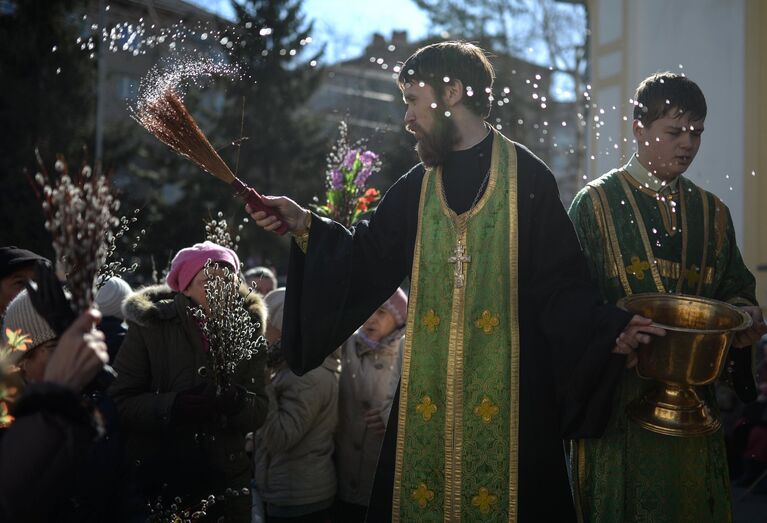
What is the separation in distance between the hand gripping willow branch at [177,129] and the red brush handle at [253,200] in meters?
0.01

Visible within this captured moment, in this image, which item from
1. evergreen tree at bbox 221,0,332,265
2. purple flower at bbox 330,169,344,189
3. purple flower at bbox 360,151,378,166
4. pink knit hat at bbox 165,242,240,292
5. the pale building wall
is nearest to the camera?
pink knit hat at bbox 165,242,240,292

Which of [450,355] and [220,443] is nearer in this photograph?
[450,355]

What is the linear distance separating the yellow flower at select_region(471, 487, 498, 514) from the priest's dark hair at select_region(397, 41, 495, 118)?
1.51m

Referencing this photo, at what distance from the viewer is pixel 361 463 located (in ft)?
16.5

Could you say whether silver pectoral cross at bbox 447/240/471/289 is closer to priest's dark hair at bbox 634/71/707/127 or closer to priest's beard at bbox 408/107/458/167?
priest's beard at bbox 408/107/458/167

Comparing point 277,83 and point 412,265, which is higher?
point 277,83

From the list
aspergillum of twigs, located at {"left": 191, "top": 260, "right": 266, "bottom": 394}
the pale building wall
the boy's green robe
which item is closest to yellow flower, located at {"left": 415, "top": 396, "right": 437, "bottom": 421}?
the boy's green robe

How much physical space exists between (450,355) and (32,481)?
1727 mm

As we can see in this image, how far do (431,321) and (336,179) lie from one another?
204 cm

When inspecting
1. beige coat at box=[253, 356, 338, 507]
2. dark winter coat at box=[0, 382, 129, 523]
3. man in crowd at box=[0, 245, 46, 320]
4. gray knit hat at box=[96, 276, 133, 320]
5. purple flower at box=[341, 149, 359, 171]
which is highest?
purple flower at box=[341, 149, 359, 171]

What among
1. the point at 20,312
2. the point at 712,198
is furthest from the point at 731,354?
the point at 20,312

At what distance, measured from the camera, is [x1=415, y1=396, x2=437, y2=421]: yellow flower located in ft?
11.5

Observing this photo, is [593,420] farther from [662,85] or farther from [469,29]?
[469,29]

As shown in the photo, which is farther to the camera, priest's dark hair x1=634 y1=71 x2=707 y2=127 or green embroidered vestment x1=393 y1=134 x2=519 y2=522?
Answer: priest's dark hair x1=634 y1=71 x2=707 y2=127
